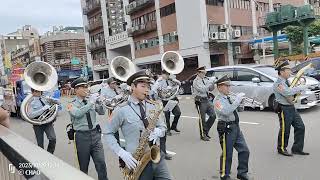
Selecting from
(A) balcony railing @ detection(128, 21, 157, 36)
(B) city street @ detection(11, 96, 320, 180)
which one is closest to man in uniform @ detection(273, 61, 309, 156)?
(B) city street @ detection(11, 96, 320, 180)

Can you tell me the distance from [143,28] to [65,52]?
25.4 m

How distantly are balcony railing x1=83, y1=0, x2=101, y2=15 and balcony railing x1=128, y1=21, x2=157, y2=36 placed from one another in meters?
11.1

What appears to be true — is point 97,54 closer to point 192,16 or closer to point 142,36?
point 142,36

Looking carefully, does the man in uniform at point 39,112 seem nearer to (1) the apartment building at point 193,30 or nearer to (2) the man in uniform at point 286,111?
(2) the man in uniform at point 286,111

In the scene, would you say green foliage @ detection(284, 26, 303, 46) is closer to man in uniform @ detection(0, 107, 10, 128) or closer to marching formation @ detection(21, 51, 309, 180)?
marching formation @ detection(21, 51, 309, 180)

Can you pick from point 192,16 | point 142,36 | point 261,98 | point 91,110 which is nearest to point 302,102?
point 261,98

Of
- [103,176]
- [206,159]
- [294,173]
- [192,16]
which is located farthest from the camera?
[192,16]

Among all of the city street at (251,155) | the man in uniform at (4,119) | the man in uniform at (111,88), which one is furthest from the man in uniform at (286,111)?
the man in uniform at (4,119)

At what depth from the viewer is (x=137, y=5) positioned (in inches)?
1651

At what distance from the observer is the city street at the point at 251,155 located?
6434mm

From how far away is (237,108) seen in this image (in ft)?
20.7

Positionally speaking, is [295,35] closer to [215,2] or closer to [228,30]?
[228,30]

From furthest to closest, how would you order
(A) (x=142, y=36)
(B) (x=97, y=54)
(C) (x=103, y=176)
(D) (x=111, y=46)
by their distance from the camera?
(B) (x=97, y=54), (D) (x=111, y=46), (A) (x=142, y=36), (C) (x=103, y=176)

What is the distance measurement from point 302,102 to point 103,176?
27.1 feet
